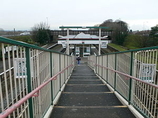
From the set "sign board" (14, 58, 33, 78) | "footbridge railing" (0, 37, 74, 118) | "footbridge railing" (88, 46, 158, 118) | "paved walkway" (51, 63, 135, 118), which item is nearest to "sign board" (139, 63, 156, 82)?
"footbridge railing" (88, 46, 158, 118)

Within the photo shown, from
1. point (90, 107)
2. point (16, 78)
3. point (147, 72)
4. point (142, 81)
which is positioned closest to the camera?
point (16, 78)

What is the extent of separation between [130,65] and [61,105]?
1.89m

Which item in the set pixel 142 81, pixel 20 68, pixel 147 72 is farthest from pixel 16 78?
pixel 147 72

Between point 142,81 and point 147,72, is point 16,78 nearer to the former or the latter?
point 142,81

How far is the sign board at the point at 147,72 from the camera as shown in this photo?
8.77 feet

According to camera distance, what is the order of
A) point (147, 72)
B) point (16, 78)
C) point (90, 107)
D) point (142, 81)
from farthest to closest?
point (90, 107) → point (147, 72) → point (142, 81) → point (16, 78)

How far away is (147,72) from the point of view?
2816mm

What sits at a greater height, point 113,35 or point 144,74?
point 113,35

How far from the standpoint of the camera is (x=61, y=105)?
3705 mm

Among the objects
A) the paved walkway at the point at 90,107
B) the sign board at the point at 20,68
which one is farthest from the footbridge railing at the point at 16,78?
the paved walkway at the point at 90,107

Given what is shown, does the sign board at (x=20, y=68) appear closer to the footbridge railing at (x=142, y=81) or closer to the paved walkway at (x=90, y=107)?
the paved walkway at (x=90, y=107)

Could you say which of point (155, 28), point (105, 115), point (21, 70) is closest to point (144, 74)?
point (105, 115)

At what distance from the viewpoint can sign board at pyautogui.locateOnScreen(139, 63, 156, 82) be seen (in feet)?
8.77

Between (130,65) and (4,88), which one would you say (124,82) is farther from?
(4,88)
